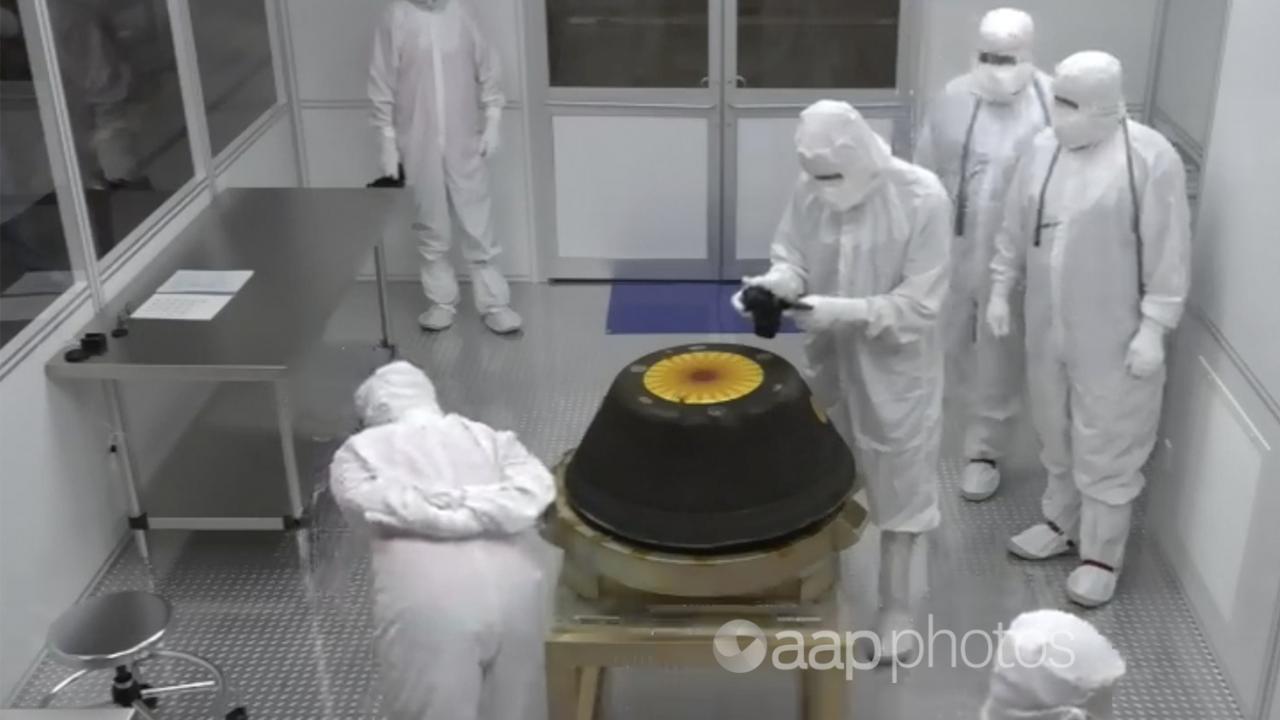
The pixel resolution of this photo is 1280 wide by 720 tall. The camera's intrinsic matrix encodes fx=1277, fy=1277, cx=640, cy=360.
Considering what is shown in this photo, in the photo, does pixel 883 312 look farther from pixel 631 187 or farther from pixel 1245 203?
pixel 631 187

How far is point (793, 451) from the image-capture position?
2.13 metres

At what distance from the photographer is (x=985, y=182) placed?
3.40 m

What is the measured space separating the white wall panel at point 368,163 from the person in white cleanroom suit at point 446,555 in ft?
8.65

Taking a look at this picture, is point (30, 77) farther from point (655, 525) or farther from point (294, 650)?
point (655, 525)

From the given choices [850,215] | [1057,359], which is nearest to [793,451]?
[850,215]

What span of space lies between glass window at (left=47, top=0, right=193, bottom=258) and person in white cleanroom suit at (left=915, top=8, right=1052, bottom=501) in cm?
216

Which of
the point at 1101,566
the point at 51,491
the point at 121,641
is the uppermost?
the point at 51,491

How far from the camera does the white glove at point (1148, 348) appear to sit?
110 inches

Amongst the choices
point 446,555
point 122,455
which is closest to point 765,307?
point 446,555

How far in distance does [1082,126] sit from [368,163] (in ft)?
9.32

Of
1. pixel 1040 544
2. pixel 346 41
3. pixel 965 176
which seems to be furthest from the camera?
pixel 346 41

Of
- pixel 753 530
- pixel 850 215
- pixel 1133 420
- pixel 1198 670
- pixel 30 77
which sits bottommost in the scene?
pixel 1198 670

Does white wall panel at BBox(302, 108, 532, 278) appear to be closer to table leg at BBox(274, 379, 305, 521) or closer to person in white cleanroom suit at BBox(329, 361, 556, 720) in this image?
table leg at BBox(274, 379, 305, 521)

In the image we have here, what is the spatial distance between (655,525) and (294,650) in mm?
1264
